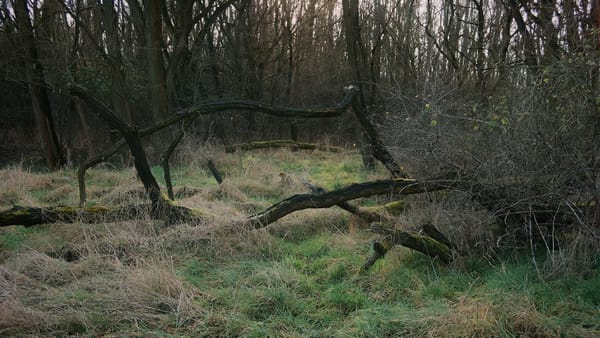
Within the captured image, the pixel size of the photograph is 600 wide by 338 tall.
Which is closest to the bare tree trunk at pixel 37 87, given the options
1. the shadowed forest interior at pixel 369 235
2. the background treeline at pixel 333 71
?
the background treeline at pixel 333 71

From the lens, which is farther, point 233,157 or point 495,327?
point 233,157

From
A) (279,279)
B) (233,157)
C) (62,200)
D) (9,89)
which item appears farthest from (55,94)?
(279,279)

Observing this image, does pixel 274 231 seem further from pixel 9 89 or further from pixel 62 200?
pixel 9 89

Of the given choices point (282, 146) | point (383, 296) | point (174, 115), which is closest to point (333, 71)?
point (282, 146)

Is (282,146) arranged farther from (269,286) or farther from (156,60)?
(269,286)

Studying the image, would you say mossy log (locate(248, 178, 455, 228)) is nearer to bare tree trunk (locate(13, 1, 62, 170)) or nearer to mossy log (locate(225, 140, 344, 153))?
mossy log (locate(225, 140, 344, 153))

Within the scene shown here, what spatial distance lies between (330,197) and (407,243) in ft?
4.01

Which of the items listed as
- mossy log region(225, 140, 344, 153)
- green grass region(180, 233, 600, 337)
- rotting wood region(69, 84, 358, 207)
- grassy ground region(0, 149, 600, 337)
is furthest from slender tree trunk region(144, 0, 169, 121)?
green grass region(180, 233, 600, 337)

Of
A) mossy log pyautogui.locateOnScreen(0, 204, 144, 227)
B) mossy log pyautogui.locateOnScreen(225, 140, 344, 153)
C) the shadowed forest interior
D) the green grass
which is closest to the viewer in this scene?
the green grass

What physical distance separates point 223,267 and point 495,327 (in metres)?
2.37

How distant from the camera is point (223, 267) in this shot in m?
4.07

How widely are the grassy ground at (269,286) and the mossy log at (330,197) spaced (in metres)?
0.21

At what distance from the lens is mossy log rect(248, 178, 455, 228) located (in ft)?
15.1

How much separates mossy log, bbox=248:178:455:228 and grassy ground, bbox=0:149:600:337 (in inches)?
8.1
